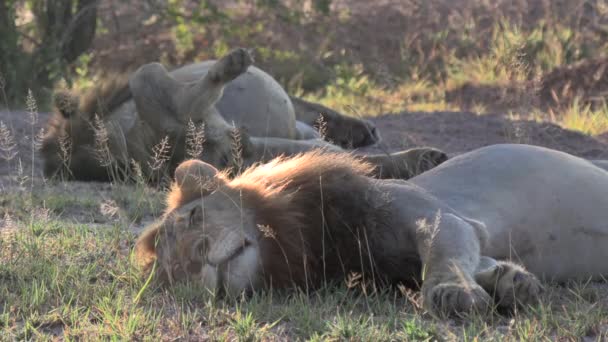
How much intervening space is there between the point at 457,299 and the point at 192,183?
1.02 meters

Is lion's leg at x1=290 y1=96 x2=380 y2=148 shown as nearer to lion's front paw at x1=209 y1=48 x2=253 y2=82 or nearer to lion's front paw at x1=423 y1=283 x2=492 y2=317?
lion's front paw at x1=209 y1=48 x2=253 y2=82

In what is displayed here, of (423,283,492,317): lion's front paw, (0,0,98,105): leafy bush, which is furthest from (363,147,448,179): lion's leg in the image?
(0,0,98,105): leafy bush

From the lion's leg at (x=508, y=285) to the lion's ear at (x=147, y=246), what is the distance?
1.03m

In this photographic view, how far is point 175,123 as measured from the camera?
5.46 m

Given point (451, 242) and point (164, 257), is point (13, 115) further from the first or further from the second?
point (451, 242)

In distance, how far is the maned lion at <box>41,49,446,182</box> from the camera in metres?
5.32

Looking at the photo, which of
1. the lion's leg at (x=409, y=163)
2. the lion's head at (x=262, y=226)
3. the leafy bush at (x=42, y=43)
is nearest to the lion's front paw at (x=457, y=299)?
the lion's head at (x=262, y=226)

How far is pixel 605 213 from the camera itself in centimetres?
367

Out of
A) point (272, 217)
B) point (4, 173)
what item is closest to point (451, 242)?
point (272, 217)

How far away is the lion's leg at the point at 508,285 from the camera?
115 inches

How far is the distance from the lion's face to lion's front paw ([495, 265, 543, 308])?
71 cm

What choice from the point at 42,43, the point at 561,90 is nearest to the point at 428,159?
the point at 561,90

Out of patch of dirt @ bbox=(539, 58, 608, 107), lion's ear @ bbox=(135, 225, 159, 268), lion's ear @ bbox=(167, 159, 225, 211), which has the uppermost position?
lion's ear @ bbox=(167, 159, 225, 211)

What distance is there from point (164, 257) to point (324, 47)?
905 centimetres
